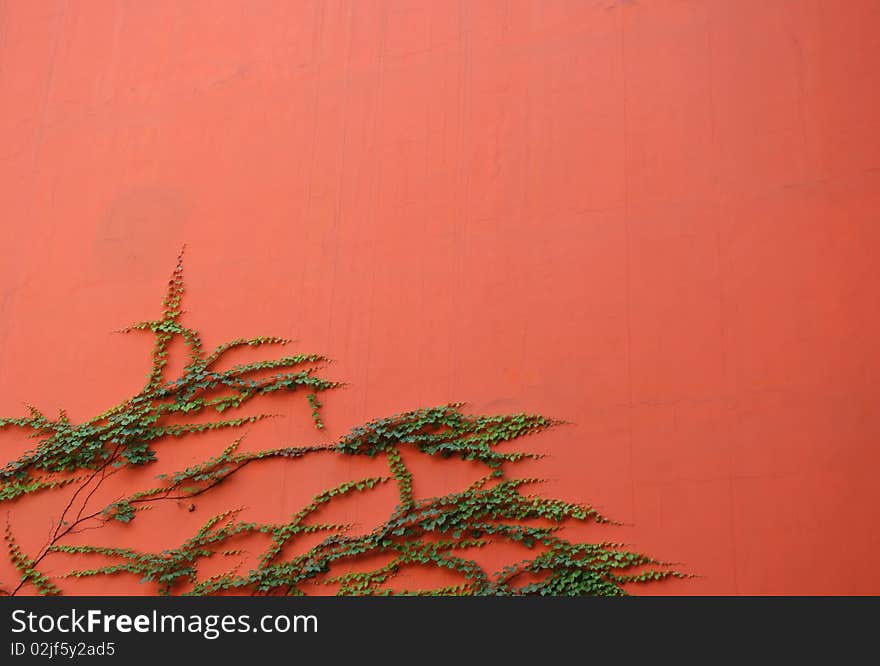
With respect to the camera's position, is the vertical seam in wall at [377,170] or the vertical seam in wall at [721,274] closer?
the vertical seam in wall at [721,274]

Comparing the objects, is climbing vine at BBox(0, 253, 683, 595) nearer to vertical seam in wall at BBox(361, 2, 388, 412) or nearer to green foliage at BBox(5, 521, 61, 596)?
green foliage at BBox(5, 521, 61, 596)

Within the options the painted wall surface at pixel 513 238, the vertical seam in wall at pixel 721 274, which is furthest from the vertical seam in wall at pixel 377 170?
the vertical seam in wall at pixel 721 274

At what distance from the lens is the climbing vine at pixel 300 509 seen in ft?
17.6

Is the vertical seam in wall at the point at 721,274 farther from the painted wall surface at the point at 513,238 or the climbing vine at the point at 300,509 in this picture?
the climbing vine at the point at 300,509

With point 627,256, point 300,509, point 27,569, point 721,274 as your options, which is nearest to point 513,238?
point 627,256

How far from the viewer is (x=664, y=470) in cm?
532

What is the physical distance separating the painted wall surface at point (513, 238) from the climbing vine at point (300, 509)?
3.3 inches

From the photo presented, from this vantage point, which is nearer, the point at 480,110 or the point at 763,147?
the point at 763,147

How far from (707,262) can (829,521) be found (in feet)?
4.45

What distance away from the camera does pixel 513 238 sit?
6.00 meters

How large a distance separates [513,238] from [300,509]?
5.66ft

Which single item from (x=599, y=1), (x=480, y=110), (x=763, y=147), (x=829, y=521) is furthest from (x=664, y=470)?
(x=599, y=1)

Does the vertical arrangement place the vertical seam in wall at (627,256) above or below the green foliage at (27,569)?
above

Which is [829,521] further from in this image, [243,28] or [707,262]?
[243,28]
